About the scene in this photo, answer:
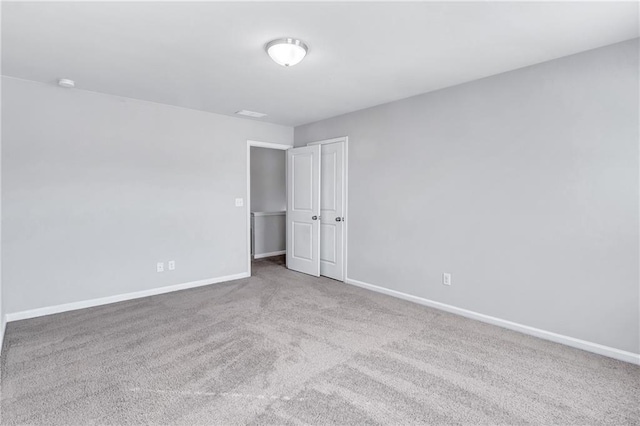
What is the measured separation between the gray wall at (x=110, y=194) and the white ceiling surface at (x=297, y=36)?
43cm

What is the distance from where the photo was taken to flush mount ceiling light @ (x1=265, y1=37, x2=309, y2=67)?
95.5 inches

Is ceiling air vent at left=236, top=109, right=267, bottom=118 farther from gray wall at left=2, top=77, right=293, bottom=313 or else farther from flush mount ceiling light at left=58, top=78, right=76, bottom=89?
flush mount ceiling light at left=58, top=78, right=76, bottom=89

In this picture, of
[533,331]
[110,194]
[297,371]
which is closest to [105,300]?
[110,194]

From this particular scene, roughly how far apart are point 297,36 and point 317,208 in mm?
2926

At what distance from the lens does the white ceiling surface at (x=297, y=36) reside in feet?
6.79

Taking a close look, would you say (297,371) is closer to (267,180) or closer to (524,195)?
(524,195)

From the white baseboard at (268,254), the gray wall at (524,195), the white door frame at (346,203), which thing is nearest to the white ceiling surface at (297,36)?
the gray wall at (524,195)

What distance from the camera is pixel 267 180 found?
7375 millimetres

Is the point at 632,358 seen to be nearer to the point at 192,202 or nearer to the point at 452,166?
the point at 452,166

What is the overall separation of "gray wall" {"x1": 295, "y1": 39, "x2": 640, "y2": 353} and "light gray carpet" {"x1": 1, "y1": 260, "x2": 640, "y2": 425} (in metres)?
0.39

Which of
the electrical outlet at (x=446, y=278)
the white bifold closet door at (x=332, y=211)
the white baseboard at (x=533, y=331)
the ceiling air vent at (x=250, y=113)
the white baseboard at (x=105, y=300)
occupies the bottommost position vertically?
the white baseboard at (x=533, y=331)

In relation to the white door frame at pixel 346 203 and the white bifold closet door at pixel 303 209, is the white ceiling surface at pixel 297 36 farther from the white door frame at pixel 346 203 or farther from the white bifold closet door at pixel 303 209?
the white bifold closet door at pixel 303 209

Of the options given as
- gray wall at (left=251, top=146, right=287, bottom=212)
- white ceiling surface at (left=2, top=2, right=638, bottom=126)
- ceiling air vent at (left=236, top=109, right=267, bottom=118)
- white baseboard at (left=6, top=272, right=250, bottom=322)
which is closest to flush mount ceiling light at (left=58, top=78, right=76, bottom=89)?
white ceiling surface at (left=2, top=2, right=638, bottom=126)

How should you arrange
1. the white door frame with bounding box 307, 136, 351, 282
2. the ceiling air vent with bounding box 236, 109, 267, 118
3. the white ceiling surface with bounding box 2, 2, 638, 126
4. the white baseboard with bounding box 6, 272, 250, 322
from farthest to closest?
the white door frame with bounding box 307, 136, 351, 282, the ceiling air vent with bounding box 236, 109, 267, 118, the white baseboard with bounding box 6, 272, 250, 322, the white ceiling surface with bounding box 2, 2, 638, 126
